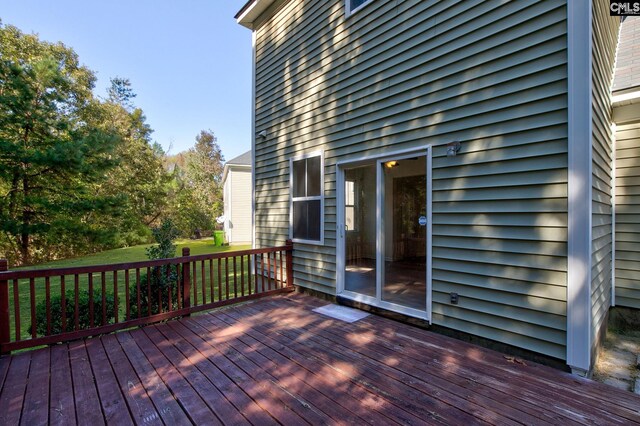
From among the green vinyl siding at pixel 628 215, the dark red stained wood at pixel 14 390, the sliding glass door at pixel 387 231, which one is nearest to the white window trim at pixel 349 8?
the sliding glass door at pixel 387 231

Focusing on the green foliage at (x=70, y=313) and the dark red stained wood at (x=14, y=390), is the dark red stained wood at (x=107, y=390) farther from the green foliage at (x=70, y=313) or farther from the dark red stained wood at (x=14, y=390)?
the green foliage at (x=70, y=313)

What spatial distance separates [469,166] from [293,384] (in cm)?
248

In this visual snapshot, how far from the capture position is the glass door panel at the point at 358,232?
4.07 metres

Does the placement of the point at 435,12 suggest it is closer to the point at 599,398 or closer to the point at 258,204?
the point at 599,398

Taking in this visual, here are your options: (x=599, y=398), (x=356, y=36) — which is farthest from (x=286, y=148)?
(x=599, y=398)

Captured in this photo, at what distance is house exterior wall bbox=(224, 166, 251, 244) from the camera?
15336 millimetres

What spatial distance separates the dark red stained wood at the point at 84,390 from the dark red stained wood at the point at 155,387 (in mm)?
289

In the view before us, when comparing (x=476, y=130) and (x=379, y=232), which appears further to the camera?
(x=379, y=232)

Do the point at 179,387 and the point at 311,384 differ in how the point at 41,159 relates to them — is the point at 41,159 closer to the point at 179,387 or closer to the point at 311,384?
the point at 179,387

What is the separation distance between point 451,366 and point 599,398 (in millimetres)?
920

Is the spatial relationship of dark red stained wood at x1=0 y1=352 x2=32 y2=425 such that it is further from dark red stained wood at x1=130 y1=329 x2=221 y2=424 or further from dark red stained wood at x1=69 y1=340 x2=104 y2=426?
dark red stained wood at x1=130 y1=329 x2=221 y2=424

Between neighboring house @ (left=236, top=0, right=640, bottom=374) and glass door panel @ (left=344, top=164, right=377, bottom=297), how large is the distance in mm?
21

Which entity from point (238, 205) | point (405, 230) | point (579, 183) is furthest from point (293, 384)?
point (238, 205)

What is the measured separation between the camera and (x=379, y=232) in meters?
3.78
